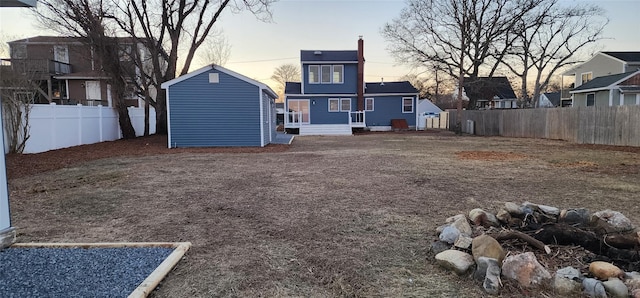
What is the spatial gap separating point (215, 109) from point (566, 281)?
540 inches

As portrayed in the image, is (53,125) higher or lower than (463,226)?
higher

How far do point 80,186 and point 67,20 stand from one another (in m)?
13.0

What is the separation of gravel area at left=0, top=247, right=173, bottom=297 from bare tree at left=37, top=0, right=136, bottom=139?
15.0 m

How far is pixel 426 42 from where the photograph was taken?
27.0 metres

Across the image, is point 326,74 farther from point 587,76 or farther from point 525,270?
point 587,76

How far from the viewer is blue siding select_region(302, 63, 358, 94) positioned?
85.2 feet

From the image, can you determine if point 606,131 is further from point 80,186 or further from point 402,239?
point 80,186

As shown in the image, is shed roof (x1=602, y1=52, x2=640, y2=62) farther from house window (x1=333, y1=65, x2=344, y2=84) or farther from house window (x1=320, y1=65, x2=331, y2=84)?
house window (x1=320, y1=65, x2=331, y2=84)

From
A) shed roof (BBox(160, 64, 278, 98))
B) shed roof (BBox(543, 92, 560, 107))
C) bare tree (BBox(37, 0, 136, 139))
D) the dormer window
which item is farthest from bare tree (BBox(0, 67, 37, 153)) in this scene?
shed roof (BBox(543, 92, 560, 107))

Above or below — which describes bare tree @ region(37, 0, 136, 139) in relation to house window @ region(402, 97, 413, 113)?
above

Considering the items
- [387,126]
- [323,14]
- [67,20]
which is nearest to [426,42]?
[387,126]

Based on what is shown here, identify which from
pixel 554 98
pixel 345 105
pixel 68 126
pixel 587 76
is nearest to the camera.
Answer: pixel 68 126

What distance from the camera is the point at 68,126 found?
513 inches

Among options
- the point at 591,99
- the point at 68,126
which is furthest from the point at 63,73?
the point at 591,99
